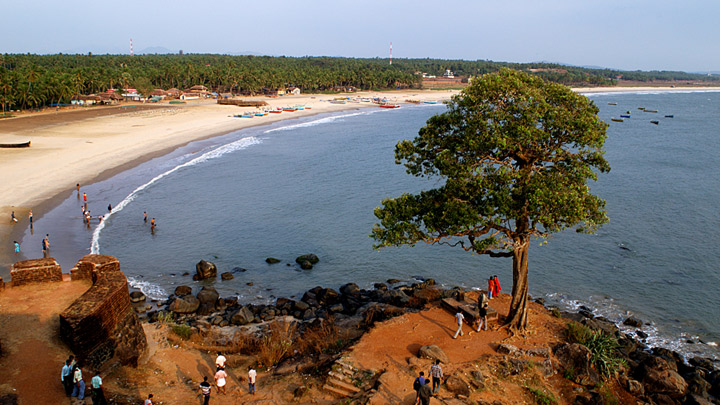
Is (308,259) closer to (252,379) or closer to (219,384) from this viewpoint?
(252,379)

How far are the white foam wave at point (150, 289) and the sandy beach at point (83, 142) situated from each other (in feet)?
22.9

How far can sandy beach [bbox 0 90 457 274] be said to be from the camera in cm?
4306

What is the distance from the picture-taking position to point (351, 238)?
4025cm

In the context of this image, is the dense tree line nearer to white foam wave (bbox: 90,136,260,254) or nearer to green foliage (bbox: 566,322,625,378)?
white foam wave (bbox: 90,136,260,254)

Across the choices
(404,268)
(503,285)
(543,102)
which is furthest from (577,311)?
(543,102)

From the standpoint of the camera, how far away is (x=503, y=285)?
3234 centimetres

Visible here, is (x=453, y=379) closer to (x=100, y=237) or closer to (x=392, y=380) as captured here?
(x=392, y=380)

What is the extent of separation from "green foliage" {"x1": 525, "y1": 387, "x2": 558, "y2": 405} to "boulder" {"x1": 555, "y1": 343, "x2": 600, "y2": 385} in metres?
1.63

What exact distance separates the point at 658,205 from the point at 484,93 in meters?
37.4

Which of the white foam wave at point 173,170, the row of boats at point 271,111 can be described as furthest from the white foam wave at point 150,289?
the row of boats at point 271,111

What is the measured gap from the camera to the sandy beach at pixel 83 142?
141ft

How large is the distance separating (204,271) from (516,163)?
20.9 metres

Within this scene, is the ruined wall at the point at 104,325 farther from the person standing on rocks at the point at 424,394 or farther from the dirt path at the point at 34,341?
the person standing on rocks at the point at 424,394

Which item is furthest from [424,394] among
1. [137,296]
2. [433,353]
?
[137,296]
